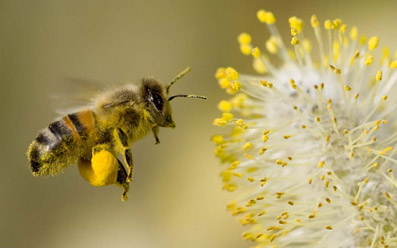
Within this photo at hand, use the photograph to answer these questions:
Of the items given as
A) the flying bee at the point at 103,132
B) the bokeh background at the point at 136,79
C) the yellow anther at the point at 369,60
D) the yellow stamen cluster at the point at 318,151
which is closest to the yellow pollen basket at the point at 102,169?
the flying bee at the point at 103,132

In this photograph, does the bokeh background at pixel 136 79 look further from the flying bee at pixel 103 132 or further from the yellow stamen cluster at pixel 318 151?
the flying bee at pixel 103 132

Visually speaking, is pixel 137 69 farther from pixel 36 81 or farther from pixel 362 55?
pixel 362 55

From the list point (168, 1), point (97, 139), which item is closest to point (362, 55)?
point (97, 139)

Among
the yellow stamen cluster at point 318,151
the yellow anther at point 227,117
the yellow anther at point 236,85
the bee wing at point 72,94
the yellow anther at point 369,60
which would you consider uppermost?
the bee wing at point 72,94

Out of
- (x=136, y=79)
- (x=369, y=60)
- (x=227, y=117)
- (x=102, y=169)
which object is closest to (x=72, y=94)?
(x=102, y=169)

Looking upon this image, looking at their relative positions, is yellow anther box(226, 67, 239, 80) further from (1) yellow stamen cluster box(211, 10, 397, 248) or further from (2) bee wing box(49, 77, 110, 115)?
(2) bee wing box(49, 77, 110, 115)

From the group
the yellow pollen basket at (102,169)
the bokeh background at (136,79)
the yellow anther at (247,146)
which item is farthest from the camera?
the bokeh background at (136,79)

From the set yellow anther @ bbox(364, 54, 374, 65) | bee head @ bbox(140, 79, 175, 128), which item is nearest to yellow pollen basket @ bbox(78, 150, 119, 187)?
bee head @ bbox(140, 79, 175, 128)

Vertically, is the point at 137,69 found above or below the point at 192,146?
above
